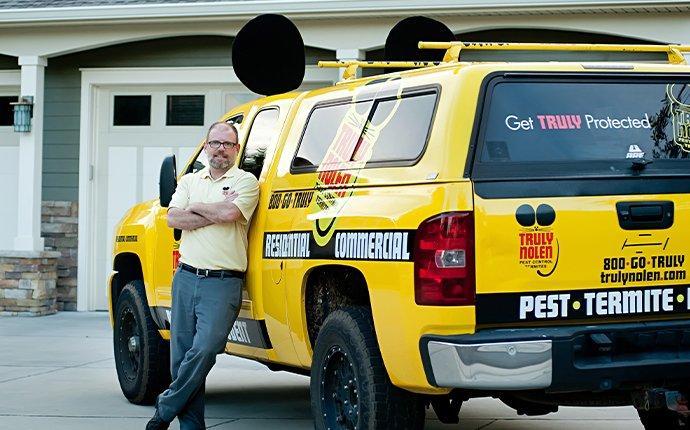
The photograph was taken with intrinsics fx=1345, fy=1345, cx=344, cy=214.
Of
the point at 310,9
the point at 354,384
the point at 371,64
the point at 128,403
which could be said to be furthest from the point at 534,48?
the point at 310,9

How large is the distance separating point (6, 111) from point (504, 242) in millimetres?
12262

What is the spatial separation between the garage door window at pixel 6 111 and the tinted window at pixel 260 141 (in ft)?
30.7

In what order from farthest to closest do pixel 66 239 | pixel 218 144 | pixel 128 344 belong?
pixel 66 239 < pixel 128 344 < pixel 218 144

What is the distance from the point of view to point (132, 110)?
645 inches

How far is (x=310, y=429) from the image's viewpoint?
8297 mm

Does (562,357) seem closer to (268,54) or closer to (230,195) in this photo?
(230,195)

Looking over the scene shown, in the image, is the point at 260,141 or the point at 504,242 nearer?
the point at 504,242

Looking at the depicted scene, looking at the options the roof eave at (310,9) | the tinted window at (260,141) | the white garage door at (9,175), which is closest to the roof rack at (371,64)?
the tinted window at (260,141)

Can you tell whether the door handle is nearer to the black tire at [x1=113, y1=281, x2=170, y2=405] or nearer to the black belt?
the black belt

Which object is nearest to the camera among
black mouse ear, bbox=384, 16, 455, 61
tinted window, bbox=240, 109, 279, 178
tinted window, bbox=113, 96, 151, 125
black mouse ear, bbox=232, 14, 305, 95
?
tinted window, bbox=240, 109, 279, 178

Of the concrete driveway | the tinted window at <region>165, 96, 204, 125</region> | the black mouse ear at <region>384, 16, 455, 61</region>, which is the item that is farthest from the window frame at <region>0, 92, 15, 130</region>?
the black mouse ear at <region>384, 16, 455, 61</region>

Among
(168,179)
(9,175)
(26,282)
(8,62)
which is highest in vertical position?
(8,62)

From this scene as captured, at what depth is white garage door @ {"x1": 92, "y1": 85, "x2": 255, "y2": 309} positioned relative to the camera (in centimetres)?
1603

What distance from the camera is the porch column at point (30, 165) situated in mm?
16078
